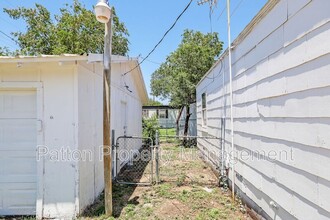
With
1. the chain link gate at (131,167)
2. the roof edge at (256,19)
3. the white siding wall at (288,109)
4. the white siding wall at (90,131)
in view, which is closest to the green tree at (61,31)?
the chain link gate at (131,167)

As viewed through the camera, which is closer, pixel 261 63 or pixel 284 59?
pixel 284 59

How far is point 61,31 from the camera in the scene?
1566 cm

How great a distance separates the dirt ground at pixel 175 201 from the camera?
423cm

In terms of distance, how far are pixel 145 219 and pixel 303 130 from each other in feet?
9.23

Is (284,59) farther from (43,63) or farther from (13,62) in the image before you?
(13,62)

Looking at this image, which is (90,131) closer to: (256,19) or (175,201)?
(175,201)

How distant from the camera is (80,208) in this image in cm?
421

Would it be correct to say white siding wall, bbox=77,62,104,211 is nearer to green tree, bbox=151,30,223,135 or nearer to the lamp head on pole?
the lamp head on pole

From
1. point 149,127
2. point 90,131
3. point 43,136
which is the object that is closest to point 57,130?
point 43,136

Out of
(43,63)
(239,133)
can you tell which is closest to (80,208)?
(43,63)

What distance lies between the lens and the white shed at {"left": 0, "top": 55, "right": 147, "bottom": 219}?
13.6 feet

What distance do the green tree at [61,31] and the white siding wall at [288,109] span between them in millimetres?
13844

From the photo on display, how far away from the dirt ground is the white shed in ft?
2.26

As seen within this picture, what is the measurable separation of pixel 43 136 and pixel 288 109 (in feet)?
12.3
